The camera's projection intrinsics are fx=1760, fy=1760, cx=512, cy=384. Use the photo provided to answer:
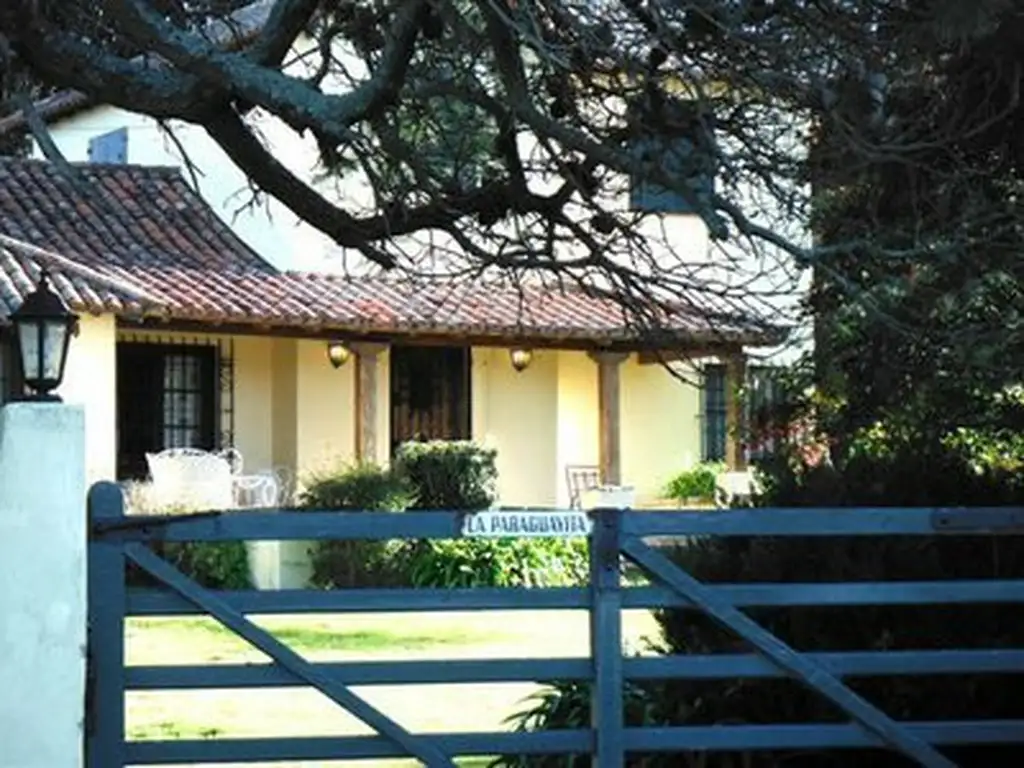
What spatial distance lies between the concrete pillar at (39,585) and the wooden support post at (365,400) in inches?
677

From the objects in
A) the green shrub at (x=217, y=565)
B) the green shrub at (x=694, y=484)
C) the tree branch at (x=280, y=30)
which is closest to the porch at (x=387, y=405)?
the green shrub at (x=694, y=484)

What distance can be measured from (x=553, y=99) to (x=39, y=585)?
3416 mm

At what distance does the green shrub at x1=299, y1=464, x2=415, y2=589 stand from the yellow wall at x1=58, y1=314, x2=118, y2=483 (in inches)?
96.2

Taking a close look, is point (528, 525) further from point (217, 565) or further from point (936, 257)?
point (217, 565)

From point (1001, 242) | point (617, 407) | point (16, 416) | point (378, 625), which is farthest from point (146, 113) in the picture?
point (617, 407)

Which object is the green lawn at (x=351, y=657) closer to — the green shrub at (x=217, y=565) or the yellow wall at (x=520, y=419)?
the green shrub at (x=217, y=565)

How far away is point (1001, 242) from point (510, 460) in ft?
61.4

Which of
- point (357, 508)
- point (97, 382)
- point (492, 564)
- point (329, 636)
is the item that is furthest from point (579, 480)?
point (329, 636)

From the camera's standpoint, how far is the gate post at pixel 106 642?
6.27 m

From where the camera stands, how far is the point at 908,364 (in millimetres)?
9398

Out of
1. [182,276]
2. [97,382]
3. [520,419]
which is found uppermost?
[182,276]

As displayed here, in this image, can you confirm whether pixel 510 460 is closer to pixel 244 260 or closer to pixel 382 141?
pixel 244 260

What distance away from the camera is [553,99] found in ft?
26.6

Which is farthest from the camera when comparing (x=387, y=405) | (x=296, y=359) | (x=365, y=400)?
(x=387, y=405)
